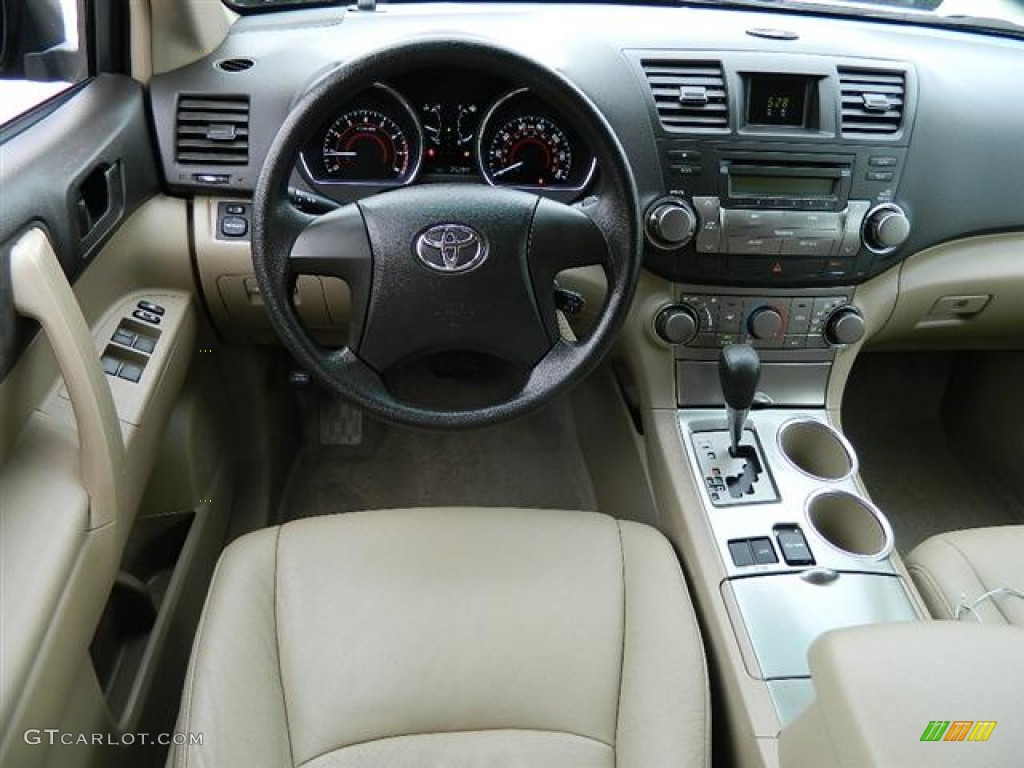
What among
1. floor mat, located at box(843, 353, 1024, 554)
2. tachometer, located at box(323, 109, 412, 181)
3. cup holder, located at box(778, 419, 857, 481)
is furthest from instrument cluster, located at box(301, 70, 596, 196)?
floor mat, located at box(843, 353, 1024, 554)

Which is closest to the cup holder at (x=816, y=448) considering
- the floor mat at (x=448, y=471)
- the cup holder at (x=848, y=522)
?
the cup holder at (x=848, y=522)

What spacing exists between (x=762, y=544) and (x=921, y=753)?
0.61 meters

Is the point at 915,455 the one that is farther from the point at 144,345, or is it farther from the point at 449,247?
the point at 144,345

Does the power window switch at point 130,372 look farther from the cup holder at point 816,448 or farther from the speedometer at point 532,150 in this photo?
the cup holder at point 816,448

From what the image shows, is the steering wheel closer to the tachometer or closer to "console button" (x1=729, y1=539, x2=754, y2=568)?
the tachometer

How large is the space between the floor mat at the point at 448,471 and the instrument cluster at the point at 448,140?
2.58 ft

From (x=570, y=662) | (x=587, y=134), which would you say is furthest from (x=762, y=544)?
(x=587, y=134)

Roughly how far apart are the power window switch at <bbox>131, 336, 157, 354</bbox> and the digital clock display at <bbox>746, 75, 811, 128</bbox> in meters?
1.02

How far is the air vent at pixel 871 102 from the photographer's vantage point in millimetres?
1459

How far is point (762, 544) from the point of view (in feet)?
4.33

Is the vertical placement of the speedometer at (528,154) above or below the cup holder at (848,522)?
above

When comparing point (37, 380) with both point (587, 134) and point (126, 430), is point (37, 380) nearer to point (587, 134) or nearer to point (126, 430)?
point (126, 430)

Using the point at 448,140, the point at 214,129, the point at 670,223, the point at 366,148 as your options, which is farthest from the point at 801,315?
the point at 214,129

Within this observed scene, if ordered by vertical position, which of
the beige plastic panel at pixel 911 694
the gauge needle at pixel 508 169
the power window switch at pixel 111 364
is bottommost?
the power window switch at pixel 111 364
